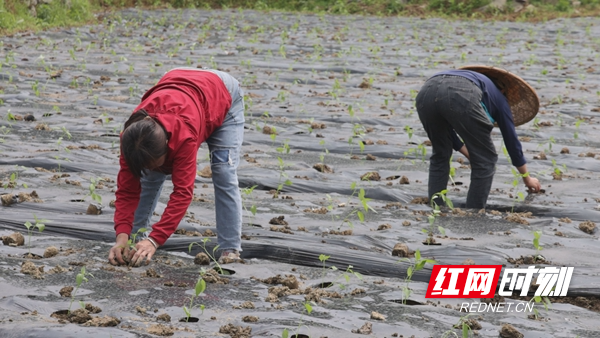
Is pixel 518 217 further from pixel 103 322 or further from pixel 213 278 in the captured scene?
pixel 103 322

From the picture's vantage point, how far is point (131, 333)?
241 cm

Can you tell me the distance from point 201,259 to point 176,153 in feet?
1.96

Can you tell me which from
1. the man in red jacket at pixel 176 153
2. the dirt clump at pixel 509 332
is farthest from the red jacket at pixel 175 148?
the dirt clump at pixel 509 332

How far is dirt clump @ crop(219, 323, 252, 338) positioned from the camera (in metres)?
2.50

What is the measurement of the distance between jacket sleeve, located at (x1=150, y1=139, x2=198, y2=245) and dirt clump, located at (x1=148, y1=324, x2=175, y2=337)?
615mm

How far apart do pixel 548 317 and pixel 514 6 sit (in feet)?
62.6

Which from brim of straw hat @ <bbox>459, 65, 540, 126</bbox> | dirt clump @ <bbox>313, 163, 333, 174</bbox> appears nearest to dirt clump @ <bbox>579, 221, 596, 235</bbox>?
brim of straw hat @ <bbox>459, 65, 540, 126</bbox>

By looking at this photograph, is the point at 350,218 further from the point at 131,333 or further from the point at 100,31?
the point at 100,31

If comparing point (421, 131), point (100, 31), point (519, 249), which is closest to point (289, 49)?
point (100, 31)

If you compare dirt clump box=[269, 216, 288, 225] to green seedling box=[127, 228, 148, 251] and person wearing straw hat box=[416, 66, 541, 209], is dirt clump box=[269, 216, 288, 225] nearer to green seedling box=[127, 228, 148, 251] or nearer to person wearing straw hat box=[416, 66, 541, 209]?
green seedling box=[127, 228, 148, 251]

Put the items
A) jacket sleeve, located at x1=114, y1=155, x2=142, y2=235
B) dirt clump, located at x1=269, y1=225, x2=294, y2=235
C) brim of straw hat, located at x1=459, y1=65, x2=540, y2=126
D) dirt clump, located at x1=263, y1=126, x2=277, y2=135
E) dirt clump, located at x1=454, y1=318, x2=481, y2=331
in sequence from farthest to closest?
1. dirt clump, located at x1=263, y1=126, x2=277, y2=135
2. brim of straw hat, located at x1=459, y1=65, x2=540, y2=126
3. dirt clump, located at x1=269, y1=225, x2=294, y2=235
4. jacket sleeve, located at x1=114, y1=155, x2=142, y2=235
5. dirt clump, located at x1=454, y1=318, x2=481, y2=331

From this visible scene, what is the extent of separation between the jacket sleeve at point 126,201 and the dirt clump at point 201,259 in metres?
0.36

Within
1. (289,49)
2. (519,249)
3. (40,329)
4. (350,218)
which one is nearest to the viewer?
(40,329)

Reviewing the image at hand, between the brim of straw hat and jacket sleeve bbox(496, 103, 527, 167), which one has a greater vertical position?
the brim of straw hat
